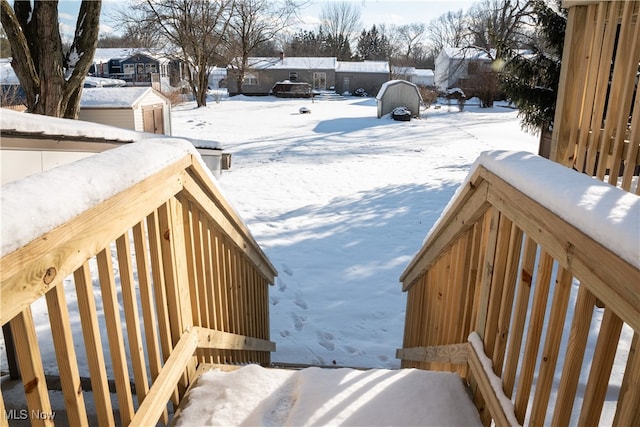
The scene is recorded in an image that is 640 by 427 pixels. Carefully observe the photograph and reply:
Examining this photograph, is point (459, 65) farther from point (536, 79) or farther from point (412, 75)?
point (536, 79)

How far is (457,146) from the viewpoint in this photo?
15828 mm

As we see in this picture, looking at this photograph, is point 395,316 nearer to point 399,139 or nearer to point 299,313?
point 299,313

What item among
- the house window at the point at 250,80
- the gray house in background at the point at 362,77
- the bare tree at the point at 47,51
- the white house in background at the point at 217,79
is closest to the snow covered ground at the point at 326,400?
the bare tree at the point at 47,51

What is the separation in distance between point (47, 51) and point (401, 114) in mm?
17273

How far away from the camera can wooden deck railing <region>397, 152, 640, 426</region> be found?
999 millimetres

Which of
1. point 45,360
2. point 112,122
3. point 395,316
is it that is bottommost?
point 395,316

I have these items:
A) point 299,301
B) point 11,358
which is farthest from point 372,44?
point 11,358

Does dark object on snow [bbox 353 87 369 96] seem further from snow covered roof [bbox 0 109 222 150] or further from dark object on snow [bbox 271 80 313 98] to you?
snow covered roof [bbox 0 109 222 150]

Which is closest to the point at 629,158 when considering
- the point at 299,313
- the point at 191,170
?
the point at 191,170

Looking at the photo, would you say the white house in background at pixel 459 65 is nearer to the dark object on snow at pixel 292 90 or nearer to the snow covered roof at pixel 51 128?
the dark object on snow at pixel 292 90

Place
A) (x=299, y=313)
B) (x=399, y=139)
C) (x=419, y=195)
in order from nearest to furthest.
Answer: (x=299, y=313), (x=419, y=195), (x=399, y=139)

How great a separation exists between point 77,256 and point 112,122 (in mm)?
12941

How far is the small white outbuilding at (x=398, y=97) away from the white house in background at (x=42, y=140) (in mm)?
18353

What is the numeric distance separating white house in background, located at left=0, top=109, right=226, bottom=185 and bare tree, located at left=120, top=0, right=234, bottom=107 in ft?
60.5
